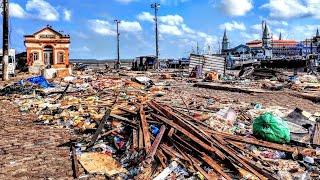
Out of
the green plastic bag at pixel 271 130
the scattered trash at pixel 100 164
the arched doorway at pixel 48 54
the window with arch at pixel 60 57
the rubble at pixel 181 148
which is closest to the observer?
the rubble at pixel 181 148

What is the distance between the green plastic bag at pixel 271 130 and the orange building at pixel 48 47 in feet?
131

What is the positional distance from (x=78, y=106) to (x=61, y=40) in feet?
120

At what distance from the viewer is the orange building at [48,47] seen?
46.7m

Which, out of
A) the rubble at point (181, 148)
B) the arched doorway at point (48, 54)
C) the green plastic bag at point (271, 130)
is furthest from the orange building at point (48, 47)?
the green plastic bag at point (271, 130)

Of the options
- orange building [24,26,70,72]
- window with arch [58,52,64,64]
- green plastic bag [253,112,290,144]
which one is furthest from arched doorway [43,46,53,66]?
green plastic bag [253,112,290,144]

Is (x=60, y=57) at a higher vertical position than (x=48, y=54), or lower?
lower

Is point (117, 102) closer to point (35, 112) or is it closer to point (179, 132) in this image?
point (35, 112)

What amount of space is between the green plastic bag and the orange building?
1574 inches

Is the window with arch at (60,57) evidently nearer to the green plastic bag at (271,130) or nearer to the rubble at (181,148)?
the rubble at (181,148)

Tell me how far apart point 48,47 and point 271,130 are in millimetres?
42503

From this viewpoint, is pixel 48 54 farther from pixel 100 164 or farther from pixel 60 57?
pixel 100 164

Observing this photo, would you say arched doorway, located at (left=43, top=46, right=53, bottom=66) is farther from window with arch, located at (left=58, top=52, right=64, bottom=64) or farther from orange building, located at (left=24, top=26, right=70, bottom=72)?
window with arch, located at (left=58, top=52, right=64, bottom=64)

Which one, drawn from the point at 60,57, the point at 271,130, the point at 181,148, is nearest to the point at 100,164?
the point at 181,148

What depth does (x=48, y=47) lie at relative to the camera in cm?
4766
